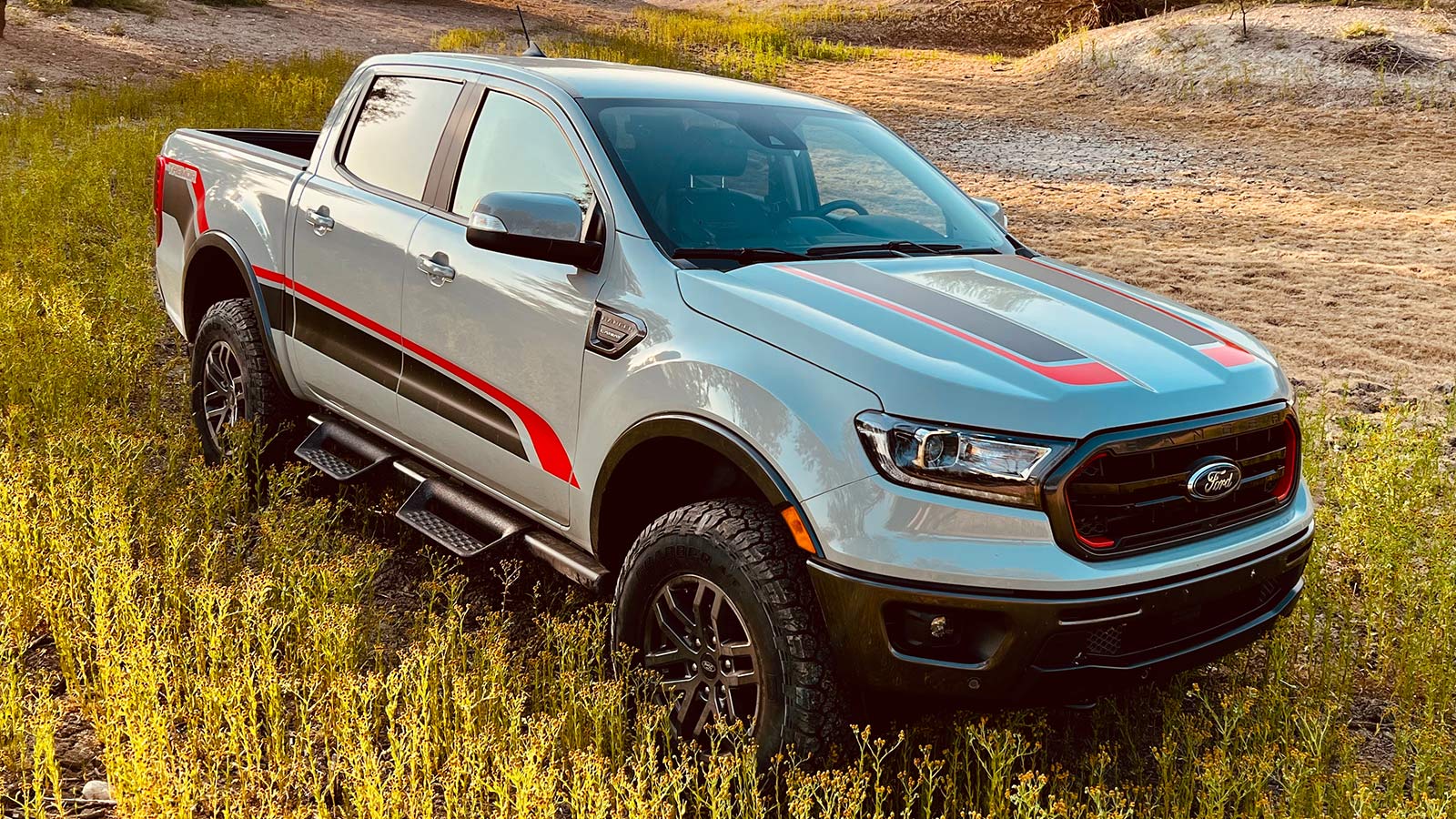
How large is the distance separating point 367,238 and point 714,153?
4.48ft

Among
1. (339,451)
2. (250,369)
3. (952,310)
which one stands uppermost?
(952,310)

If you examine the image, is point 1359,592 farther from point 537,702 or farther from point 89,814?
point 89,814

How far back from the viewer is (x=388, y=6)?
104 ft

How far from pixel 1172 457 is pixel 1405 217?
10810 mm

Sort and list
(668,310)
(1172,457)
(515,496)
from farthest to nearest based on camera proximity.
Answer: (515,496), (668,310), (1172,457)

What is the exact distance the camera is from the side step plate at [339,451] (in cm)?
451

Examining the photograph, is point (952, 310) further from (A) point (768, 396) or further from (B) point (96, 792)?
(B) point (96, 792)

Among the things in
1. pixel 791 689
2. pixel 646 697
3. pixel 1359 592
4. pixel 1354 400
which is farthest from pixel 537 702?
pixel 1354 400

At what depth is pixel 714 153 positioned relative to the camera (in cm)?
395

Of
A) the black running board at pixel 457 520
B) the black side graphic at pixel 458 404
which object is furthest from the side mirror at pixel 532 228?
the black running board at pixel 457 520

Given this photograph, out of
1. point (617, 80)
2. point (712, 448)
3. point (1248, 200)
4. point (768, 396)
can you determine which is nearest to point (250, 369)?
point (617, 80)

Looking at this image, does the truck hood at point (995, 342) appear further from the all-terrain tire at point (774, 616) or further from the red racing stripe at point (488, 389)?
the red racing stripe at point (488, 389)

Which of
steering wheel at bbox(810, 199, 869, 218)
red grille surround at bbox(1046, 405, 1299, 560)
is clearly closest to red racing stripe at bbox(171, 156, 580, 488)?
steering wheel at bbox(810, 199, 869, 218)

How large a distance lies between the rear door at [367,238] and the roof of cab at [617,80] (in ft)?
0.44
